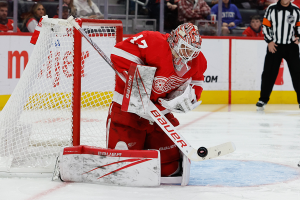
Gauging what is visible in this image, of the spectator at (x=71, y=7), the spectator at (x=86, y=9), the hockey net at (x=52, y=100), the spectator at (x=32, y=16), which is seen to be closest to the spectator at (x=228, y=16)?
the spectator at (x=86, y=9)

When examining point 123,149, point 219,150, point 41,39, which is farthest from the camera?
point 41,39

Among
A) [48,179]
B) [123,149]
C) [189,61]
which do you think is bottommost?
[48,179]

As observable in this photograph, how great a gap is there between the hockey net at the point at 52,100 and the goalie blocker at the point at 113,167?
20 cm

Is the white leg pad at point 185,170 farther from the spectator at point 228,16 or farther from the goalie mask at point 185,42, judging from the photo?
the spectator at point 228,16

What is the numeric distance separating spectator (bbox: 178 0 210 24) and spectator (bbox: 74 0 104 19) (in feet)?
3.56

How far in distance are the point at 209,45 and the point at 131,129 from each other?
3.78 m

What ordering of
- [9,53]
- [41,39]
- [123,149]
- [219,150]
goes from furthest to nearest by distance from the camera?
1. [9,53]
2. [41,39]
3. [123,149]
4. [219,150]

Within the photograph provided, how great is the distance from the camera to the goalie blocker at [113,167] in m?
1.90

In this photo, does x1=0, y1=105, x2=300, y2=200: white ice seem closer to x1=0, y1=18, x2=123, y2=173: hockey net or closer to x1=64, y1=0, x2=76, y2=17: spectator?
x1=0, y1=18, x2=123, y2=173: hockey net

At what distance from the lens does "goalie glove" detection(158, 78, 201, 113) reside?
197 cm

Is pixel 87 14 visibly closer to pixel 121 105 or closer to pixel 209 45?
pixel 209 45

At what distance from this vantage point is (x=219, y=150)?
1.90 metres

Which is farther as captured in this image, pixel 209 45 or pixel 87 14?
pixel 209 45

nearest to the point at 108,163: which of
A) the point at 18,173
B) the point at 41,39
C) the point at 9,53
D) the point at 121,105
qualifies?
the point at 121,105
